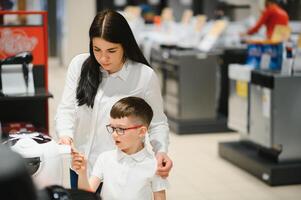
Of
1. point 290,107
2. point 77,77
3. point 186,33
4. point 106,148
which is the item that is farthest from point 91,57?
point 186,33

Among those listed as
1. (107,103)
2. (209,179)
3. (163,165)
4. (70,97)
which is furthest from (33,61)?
(209,179)

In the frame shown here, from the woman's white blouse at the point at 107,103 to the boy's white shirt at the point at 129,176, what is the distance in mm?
201

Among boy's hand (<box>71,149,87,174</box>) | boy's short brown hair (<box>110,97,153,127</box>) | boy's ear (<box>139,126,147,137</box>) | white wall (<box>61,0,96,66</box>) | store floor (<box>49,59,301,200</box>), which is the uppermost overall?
boy's short brown hair (<box>110,97,153,127</box>)

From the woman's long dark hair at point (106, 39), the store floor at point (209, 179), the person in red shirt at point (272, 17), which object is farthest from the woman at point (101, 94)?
the person in red shirt at point (272, 17)

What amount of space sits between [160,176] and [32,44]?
1812 mm

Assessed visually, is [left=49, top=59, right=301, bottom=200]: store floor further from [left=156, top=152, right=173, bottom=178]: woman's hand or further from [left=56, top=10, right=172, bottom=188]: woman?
[left=156, top=152, right=173, bottom=178]: woman's hand

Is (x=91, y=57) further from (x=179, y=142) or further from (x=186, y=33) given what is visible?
(x=186, y=33)

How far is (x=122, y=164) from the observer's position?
7.11 feet

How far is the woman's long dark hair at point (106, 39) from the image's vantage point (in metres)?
2.21

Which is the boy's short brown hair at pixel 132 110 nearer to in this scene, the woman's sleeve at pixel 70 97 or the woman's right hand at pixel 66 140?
the woman's right hand at pixel 66 140

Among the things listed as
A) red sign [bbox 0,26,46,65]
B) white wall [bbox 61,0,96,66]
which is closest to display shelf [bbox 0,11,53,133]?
red sign [bbox 0,26,46,65]

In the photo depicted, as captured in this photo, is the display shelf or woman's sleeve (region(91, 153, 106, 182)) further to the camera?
the display shelf

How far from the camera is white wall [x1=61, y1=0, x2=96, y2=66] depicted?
13.4 metres

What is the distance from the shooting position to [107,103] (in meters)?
2.39
